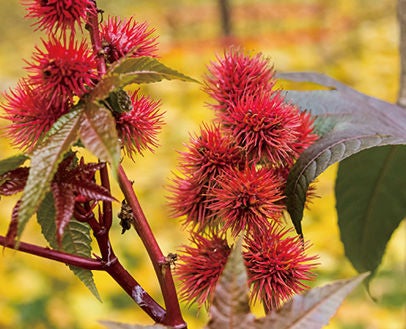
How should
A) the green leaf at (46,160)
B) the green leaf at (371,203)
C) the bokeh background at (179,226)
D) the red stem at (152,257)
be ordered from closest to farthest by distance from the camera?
the green leaf at (46,160)
the red stem at (152,257)
the green leaf at (371,203)
the bokeh background at (179,226)

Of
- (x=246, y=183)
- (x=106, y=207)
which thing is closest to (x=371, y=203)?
(x=246, y=183)

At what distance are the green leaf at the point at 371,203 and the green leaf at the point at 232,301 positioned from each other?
0.41 metres

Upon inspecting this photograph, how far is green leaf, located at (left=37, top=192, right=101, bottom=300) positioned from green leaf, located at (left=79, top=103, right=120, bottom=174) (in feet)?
0.31

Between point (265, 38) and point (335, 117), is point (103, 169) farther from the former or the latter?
point (265, 38)

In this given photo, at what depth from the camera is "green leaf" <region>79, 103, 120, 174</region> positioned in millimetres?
399

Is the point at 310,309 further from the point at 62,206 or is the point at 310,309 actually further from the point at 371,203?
the point at 371,203

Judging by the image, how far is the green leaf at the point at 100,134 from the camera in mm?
399

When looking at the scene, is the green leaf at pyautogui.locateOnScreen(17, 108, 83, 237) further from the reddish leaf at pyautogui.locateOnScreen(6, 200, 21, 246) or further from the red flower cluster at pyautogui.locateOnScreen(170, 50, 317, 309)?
the red flower cluster at pyautogui.locateOnScreen(170, 50, 317, 309)

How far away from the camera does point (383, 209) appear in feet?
2.68

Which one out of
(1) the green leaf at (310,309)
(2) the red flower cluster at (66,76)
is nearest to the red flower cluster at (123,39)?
(2) the red flower cluster at (66,76)

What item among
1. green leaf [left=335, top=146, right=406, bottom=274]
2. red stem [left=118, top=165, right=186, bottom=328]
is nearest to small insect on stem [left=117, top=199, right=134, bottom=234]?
red stem [left=118, top=165, right=186, bottom=328]

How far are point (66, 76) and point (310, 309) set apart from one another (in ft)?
0.77

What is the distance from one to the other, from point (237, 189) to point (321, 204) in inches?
64.5

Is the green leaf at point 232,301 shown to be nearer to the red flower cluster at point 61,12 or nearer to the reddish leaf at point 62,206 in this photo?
the reddish leaf at point 62,206
